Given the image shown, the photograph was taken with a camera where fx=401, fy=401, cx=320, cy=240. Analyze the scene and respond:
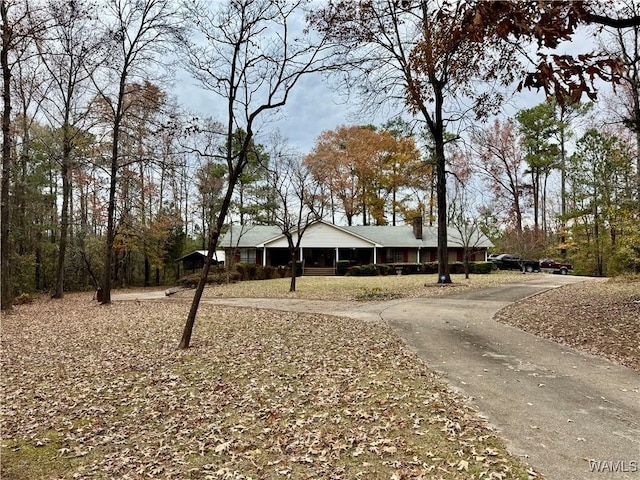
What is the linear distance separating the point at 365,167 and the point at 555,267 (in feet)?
60.6

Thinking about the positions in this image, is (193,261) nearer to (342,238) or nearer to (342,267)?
(342,267)

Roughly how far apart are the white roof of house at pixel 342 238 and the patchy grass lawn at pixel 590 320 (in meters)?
21.2

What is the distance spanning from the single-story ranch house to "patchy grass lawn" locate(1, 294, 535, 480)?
981 inches

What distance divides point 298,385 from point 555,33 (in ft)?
16.3

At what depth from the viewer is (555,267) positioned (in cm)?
3053

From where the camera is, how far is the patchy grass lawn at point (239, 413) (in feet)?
11.7

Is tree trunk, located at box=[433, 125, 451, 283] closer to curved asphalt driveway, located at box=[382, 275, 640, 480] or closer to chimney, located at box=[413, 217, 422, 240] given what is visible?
curved asphalt driveway, located at box=[382, 275, 640, 480]

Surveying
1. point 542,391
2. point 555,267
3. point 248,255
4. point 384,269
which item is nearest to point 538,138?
point 555,267

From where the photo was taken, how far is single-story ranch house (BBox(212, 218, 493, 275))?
33.5 metres

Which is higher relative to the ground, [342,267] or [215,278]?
[342,267]

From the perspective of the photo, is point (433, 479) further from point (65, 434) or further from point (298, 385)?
point (65, 434)

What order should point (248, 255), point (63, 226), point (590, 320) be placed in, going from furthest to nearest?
point (248, 255) → point (63, 226) → point (590, 320)

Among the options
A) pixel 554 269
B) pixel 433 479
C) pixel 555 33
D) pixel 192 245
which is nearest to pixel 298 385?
pixel 433 479

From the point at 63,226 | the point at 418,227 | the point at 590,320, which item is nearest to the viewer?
the point at 590,320
